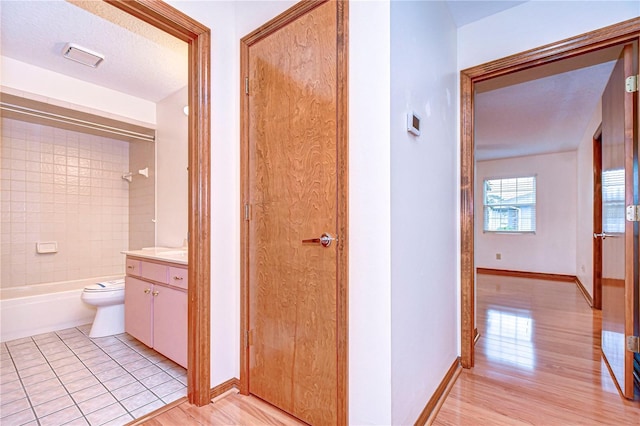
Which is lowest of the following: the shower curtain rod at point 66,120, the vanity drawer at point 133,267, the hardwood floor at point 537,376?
the hardwood floor at point 537,376

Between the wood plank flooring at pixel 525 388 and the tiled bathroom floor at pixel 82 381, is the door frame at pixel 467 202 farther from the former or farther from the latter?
the tiled bathroom floor at pixel 82 381

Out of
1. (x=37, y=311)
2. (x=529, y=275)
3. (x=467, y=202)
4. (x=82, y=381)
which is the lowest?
(x=529, y=275)

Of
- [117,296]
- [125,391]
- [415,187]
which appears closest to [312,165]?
[415,187]

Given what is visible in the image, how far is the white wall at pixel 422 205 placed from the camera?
1337mm

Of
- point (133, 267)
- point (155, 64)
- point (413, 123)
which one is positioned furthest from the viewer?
point (155, 64)

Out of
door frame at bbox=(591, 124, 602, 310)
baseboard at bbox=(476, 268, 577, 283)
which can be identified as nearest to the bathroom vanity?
door frame at bbox=(591, 124, 602, 310)

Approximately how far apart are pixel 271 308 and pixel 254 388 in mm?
499

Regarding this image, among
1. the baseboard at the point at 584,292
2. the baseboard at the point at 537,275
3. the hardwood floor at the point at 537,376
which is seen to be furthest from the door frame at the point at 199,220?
the baseboard at the point at 537,275

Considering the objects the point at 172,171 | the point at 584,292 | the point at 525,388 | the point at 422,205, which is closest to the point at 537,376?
the point at 525,388

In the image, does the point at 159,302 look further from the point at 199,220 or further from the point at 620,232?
the point at 620,232

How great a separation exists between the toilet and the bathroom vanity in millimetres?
230

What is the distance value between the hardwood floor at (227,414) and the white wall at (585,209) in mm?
A: 4381

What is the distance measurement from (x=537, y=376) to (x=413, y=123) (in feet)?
6.28

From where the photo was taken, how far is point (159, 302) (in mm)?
2217
